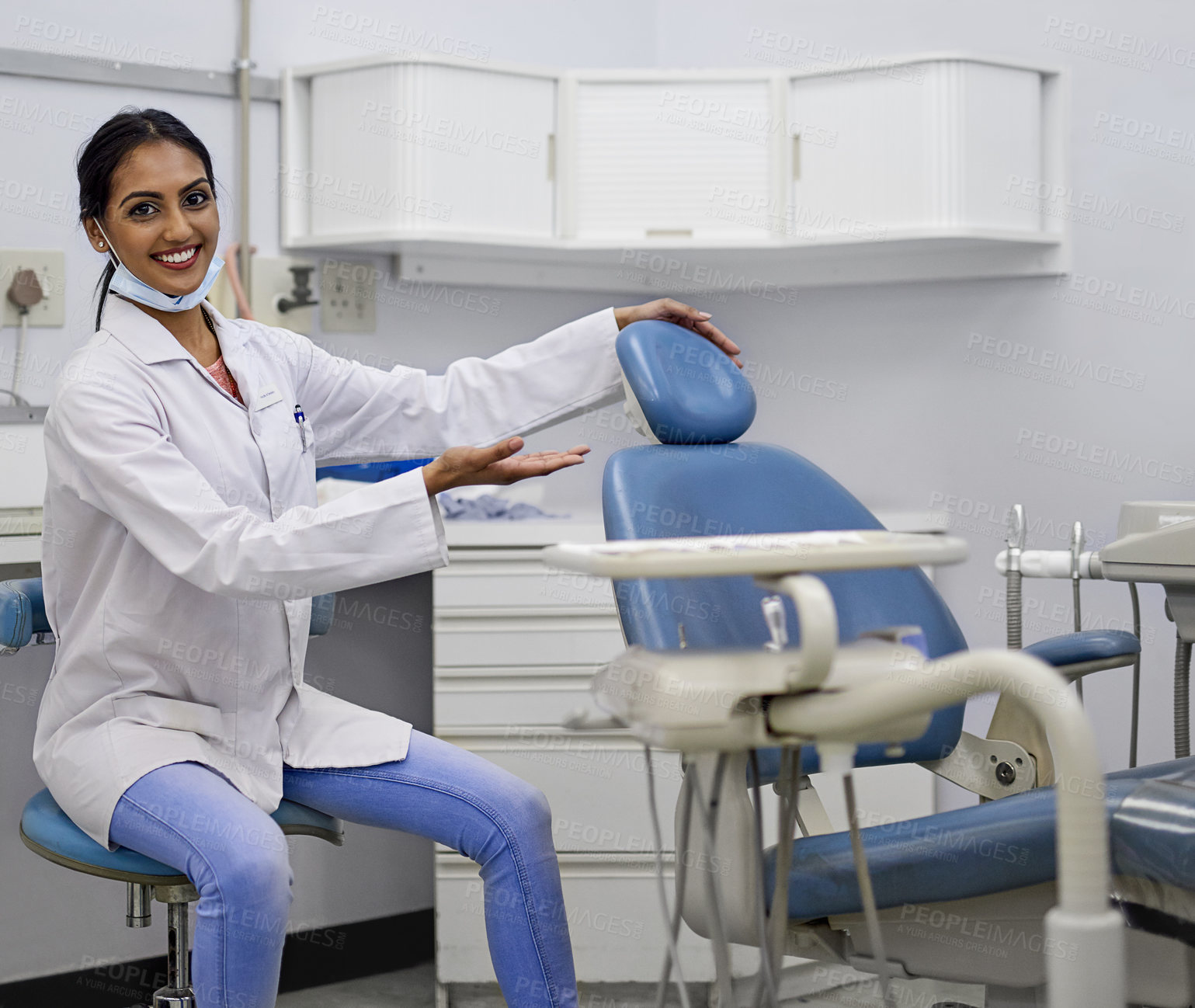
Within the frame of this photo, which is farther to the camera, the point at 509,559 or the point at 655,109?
the point at 655,109

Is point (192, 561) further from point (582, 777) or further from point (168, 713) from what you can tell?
point (582, 777)

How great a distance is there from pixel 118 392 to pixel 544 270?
4.57ft

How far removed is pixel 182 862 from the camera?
1.23 m

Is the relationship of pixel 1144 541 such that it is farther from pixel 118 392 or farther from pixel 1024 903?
pixel 118 392

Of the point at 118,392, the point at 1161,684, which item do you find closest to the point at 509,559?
the point at 118,392

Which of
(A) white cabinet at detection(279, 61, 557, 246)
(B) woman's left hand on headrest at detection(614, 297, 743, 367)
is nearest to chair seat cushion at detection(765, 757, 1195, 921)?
(B) woman's left hand on headrest at detection(614, 297, 743, 367)

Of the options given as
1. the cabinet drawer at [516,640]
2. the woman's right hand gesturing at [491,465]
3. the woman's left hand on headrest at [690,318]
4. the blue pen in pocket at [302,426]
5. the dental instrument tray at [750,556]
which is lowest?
the cabinet drawer at [516,640]

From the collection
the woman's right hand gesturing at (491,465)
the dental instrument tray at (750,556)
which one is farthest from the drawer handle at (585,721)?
the woman's right hand gesturing at (491,465)

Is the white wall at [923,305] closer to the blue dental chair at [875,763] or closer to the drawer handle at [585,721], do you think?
the blue dental chair at [875,763]

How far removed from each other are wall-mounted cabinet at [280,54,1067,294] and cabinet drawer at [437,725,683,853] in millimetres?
940

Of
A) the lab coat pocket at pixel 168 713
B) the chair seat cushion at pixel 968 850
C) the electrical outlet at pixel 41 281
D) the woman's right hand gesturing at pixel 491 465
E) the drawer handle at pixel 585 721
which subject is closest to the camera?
the drawer handle at pixel 585 721

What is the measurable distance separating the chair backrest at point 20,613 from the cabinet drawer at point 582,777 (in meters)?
0.71

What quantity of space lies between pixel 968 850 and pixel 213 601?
85 centimetres

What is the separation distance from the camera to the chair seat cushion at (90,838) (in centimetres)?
127
